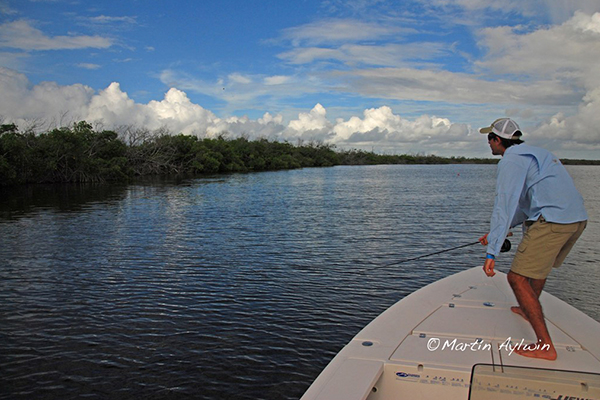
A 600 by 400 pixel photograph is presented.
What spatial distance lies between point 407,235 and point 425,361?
478 inches

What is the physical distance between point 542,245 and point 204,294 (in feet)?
20.8

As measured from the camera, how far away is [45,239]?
14914 mm

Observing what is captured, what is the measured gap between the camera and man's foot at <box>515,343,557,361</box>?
13.1 ft

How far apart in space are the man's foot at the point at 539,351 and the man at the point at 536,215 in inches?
0.8

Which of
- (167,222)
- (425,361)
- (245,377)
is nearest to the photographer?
(425,361)

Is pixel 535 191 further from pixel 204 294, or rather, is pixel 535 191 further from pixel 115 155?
pixel 115 155

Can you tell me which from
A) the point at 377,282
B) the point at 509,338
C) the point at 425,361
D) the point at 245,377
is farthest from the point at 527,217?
the point at 377,282

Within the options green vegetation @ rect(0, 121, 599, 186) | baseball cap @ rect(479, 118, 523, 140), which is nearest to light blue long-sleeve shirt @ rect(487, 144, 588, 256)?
baseball cap @ rect(479, 118, 523, 140)

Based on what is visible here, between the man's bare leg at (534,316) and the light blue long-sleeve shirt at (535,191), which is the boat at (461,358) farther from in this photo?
the light blue long-sleeve shirt at (535,191)

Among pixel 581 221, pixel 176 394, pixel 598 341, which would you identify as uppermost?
pixel 581 221

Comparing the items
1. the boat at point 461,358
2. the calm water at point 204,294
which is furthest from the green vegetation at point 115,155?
the boat at point 461,358

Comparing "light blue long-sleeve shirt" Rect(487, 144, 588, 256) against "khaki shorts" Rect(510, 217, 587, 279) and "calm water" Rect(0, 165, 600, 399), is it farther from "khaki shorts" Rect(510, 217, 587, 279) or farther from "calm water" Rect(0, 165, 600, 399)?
"calm water" Rect(0, 165, 600, 399)

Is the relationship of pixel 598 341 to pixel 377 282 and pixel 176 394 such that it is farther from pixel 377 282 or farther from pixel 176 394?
pixel 377 282

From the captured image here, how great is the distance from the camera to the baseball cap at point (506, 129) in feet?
14.8
